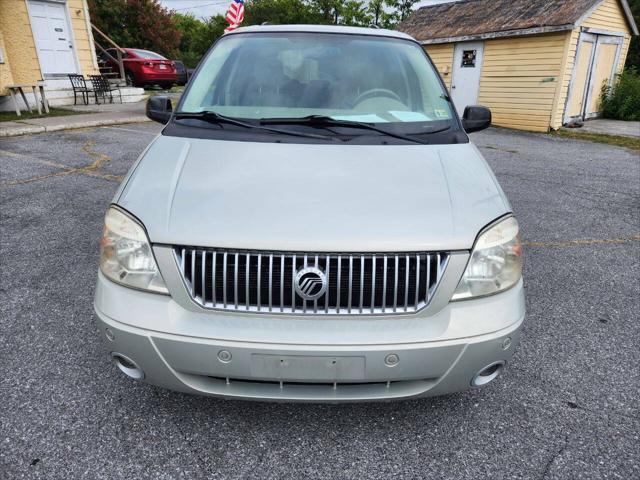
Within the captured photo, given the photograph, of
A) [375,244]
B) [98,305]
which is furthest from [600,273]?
[98,305]

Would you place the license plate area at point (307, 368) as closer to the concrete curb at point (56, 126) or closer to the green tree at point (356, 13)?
the concrete curb at point (56, 126)

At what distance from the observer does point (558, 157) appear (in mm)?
9336

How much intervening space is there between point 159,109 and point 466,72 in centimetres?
1486

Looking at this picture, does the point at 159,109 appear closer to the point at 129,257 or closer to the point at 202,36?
the point at 129,257

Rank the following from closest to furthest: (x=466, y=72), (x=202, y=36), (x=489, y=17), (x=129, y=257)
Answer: (x=129, y=257), (x=489, y=17), (x=466, y=72), (x=202, y=36)

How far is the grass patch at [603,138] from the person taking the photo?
36.5 ft

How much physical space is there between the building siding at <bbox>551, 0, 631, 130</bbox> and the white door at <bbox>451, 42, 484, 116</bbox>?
2.80 metres

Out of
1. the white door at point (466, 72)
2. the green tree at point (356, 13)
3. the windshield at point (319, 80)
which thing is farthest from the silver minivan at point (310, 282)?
the green tree at point (356, 13)

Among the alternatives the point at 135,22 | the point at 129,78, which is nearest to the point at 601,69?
the point at 129,78

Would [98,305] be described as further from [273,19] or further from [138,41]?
[273,19]

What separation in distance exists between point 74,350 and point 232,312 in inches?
56.2

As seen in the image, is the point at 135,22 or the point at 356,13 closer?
the point at 135,22

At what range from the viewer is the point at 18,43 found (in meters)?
12.3

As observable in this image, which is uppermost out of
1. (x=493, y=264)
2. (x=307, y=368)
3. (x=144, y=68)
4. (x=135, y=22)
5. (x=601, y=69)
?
(x=135, y=22)
